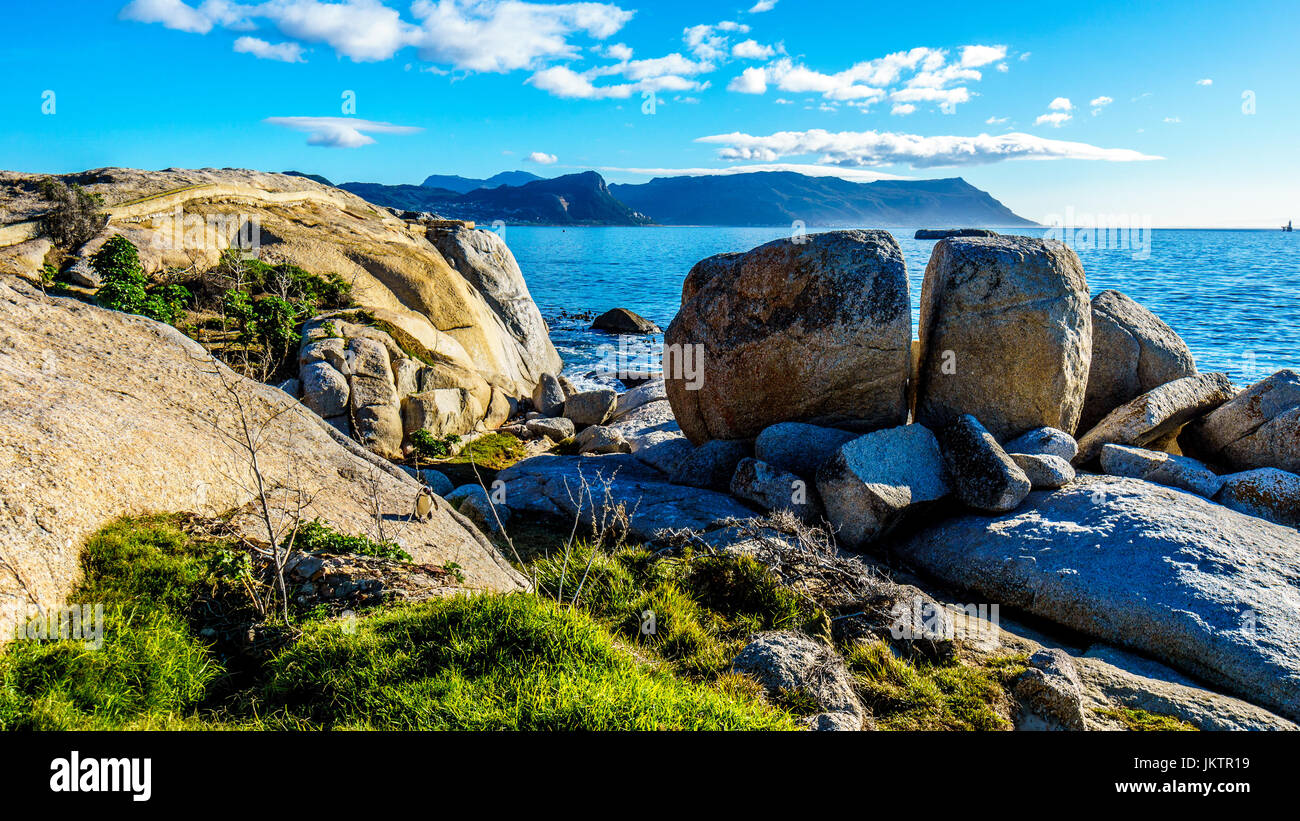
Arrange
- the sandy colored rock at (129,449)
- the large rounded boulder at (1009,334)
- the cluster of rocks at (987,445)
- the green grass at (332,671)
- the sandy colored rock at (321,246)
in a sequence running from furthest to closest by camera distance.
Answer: the sandy colored rock at (321,246) → the large rounded boulder at (1009,334) → the cluster of rocks at (987,445) → the sandy colored rock at (129,449) → the green grass at (332,671)

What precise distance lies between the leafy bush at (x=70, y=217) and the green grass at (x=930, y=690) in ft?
64.5

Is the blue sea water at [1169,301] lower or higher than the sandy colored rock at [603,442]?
higher

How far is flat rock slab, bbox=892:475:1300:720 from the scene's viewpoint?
6.90 metres

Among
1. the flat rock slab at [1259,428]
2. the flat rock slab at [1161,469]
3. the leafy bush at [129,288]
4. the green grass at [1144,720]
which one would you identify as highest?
the leafy bush at [129,288]

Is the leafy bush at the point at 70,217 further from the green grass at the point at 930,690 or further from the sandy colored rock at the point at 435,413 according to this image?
the green grass at the point at 930,690

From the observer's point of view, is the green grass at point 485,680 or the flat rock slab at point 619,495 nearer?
the green grass at point 485,680

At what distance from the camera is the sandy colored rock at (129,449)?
5.36m

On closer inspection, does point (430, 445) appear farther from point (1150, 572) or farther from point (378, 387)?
point (1150, 572)

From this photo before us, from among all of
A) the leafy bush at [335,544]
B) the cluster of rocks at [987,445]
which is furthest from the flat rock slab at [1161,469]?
the leafy bush at [335,544]

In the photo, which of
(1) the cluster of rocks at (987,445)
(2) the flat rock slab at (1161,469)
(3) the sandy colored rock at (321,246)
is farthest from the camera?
(3) the sandy colored rock at (321,246)

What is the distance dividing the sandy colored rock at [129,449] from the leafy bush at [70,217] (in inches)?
419

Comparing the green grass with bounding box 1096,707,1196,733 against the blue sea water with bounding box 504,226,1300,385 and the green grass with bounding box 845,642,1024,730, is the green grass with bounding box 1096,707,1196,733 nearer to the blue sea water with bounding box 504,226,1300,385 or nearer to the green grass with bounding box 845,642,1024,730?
the green grass with bounding box 845,642,1024,730

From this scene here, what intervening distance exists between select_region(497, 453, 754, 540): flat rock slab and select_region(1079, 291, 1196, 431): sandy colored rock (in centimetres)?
814

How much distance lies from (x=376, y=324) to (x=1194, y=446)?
1693 cm
